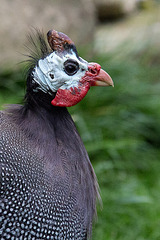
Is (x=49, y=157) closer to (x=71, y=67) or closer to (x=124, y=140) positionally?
(x=71, y=67)

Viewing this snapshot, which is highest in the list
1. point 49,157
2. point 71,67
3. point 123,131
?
point 71,67

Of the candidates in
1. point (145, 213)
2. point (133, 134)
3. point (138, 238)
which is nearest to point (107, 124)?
point (133, 134)

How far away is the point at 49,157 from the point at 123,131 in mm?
1934

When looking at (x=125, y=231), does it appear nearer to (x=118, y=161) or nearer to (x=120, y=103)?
(x=118, y=161)

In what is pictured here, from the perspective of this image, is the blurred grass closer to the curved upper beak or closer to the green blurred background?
the green blurred background

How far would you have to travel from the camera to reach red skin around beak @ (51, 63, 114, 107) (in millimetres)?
2043

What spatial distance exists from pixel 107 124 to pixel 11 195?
2.05 m

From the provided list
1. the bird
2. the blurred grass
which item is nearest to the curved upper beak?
the bird

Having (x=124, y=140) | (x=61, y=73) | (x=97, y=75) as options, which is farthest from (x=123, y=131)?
(x=61, y=73)

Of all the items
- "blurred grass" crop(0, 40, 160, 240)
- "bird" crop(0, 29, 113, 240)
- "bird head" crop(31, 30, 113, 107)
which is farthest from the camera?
"blurred grass" crop(0, 40, 160, 240)

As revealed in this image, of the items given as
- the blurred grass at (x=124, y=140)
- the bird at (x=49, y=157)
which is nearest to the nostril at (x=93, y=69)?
the bird at (x=49, y=157)

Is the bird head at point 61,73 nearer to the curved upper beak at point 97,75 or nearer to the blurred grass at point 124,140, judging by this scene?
the curved upper beak at point 97,75

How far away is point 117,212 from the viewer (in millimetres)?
3127

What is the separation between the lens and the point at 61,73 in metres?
2.04
